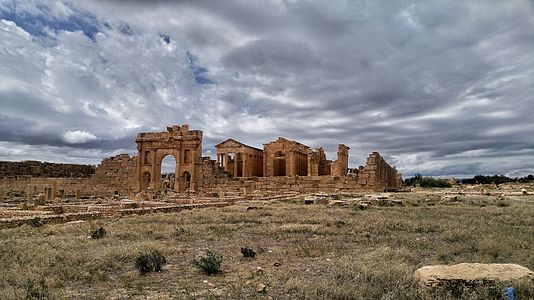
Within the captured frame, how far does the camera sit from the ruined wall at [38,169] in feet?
124

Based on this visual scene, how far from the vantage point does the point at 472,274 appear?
190 inches

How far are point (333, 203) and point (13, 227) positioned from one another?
12.6 m

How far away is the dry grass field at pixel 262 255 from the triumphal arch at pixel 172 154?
2356cm

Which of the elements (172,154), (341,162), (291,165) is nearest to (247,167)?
(291,165)

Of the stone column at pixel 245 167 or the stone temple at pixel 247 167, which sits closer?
the stone temple at pixel 247 167

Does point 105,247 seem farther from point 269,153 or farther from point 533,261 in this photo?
point 269,153

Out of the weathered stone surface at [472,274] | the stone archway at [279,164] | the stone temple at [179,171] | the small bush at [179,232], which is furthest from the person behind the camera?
the stone archway at [279,164]

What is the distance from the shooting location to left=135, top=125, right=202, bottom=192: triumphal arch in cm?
3600

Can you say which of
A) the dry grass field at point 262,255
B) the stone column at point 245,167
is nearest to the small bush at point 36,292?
the dry grass field at point 262,255

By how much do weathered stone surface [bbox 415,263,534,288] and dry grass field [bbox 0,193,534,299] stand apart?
18 centimetres

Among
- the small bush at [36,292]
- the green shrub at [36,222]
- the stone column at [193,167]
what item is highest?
the stone column at [193,167]

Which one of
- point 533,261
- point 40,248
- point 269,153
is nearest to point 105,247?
point 40,248

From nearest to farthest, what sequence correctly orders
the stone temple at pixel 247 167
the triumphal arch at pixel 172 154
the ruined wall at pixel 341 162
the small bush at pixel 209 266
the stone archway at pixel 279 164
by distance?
1. the small bush at pixel 209 266
2. the stone temple at pixel 247 167
3. the triumphal arch at pixel 172 154
4. the ruined wall at pixel 341 162
5. the stone archway at pixel 279 164

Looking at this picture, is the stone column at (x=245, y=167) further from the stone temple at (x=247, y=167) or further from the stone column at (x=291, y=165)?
the stone column at (x=291, y=165)
